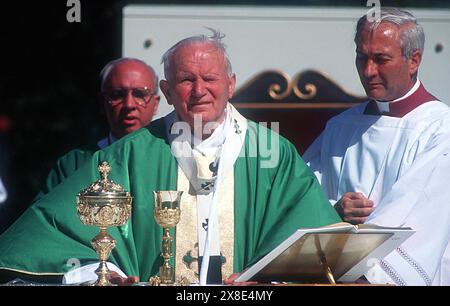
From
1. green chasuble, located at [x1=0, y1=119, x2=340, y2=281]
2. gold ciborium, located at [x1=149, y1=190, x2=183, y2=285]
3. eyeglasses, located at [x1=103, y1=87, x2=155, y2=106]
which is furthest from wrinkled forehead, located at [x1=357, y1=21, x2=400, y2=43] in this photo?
gold ciborium, located at [x1=149, y1=190, x2=183, y2=285]

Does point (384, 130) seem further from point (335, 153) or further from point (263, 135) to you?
point (263, 135)

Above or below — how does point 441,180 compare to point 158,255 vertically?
above

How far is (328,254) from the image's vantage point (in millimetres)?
4008

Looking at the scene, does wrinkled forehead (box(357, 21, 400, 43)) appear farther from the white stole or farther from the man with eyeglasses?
the man with eyeglasses

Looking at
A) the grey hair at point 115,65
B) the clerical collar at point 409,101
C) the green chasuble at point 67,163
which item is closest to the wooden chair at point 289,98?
the clerical collar at point 409,101

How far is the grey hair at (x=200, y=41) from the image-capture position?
441cm

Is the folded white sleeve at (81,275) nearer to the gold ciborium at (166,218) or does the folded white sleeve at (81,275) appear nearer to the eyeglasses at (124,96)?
the gold ciborium at (166,218)

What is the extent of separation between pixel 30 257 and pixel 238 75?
127cm

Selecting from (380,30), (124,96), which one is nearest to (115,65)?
(124,96)

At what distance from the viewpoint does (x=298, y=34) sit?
176 inches

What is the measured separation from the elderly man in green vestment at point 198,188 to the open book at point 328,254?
0.60ft

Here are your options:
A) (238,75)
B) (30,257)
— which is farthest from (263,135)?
(30,257)

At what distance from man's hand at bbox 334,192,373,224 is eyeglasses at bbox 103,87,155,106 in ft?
3.39
